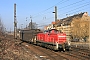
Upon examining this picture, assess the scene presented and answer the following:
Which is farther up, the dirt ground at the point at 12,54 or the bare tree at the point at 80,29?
the bare tree at the point at 80,29

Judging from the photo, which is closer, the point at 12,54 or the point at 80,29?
the point at 12,54

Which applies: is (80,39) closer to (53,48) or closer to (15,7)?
(15,7)

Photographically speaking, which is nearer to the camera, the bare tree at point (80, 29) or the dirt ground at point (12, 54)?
the dirt ground at point (12, 54)

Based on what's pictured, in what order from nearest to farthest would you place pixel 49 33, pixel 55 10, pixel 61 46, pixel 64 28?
pixel 61 46 → pixel 49 33 → pixel 55 10 → pixel 64 28

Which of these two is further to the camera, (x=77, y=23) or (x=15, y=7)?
(x=77, y=23)

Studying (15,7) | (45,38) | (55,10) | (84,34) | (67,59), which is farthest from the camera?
(84,34)

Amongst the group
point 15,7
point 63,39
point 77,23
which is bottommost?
point 63,39

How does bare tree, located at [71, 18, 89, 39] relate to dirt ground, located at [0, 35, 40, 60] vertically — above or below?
above

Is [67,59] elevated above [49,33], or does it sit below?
below

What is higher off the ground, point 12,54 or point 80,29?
point 80,29

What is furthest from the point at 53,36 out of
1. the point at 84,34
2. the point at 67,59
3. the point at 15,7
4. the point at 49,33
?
the point at 84,34

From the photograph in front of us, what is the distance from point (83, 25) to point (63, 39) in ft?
142

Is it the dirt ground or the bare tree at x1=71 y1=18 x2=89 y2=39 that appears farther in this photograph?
the bare tree at x1=71 y1=18 x2=89 y2=39

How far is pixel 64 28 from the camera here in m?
83.5
